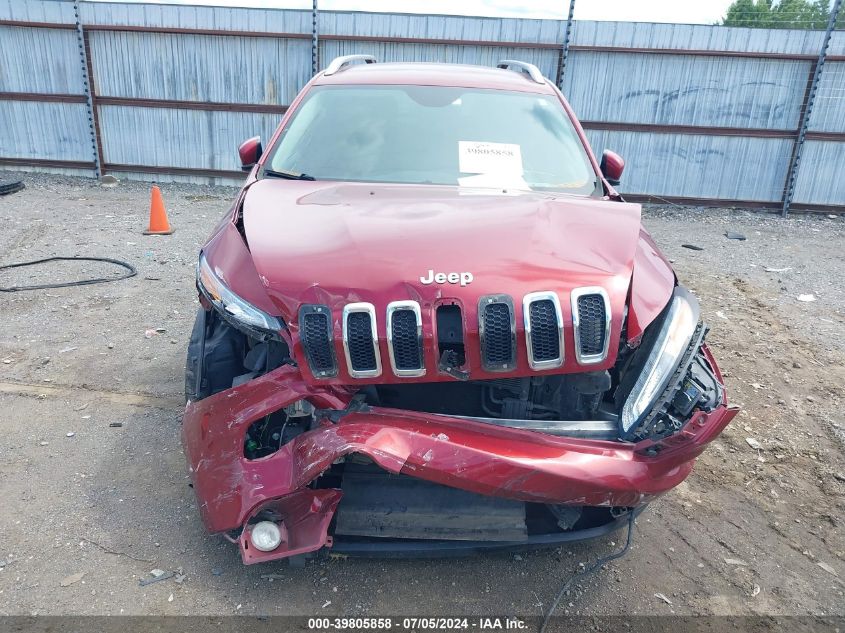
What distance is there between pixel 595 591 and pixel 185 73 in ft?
35.1

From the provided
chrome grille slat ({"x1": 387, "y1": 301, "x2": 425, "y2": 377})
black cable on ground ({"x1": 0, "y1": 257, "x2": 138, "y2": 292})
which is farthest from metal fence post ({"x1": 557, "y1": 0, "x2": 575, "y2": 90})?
chrome grille slat ({"x1": 387, "y1": 301, "x2": 425, "y2": 377})

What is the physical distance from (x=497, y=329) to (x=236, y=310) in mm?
969

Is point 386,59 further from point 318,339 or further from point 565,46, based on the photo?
point 318,339

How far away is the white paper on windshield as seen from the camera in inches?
136

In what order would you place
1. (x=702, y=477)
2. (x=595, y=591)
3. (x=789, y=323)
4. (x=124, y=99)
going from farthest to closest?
(x=124, y=99)
(x=789, y=323)
(x=702, y=477)
(x=595, y=591)

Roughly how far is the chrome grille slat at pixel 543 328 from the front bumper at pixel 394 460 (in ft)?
0.92

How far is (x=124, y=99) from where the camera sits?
35.9 feet

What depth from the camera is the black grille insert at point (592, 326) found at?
2252 millimetres

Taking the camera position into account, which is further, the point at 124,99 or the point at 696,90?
the point at 124,99

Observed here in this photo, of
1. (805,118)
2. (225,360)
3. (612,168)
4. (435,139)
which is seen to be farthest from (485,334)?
(805,118)

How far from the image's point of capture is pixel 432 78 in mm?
4031

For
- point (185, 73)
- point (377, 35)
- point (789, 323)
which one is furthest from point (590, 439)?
point (185, 73)

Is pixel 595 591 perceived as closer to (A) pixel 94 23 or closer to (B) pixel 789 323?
(B) pixel 789 323

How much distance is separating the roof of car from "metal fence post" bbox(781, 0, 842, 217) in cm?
781
